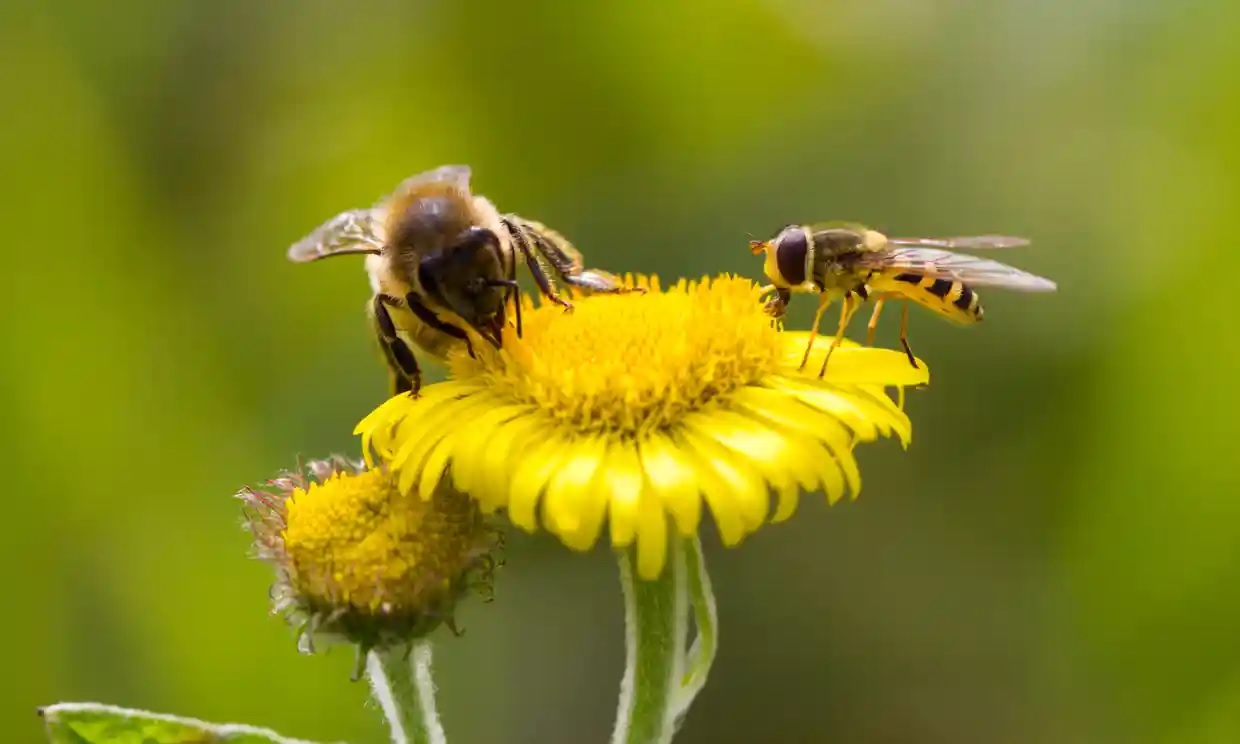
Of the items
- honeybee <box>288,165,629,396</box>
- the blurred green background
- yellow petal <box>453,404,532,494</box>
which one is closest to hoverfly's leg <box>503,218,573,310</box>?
honeybee <box>288,165,629,396</box>

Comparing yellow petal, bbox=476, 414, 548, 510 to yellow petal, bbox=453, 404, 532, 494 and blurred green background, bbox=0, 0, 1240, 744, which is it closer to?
yellow petal, bbox=453, 404, 532, 494

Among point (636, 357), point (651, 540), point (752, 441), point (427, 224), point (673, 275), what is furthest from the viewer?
point (673, 275)

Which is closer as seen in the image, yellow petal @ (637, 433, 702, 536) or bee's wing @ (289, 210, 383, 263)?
yellow petal @ (637, 433, 702, 536)

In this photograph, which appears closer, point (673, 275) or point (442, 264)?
point (442, 264)

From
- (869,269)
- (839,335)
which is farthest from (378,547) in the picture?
(869,269)

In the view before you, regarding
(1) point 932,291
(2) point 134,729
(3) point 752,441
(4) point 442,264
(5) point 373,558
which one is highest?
(4) point 442,264

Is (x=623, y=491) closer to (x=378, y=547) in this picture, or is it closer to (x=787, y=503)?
(x=787, y=503)

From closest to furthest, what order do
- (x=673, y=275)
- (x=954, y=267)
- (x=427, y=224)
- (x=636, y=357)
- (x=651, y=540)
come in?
(x=651, y=540)
(x=636, y=357)
(x=427, y=224)
(x=954, y=267)
(x=673, y=275)

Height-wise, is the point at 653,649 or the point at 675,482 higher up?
the point at 675,482
